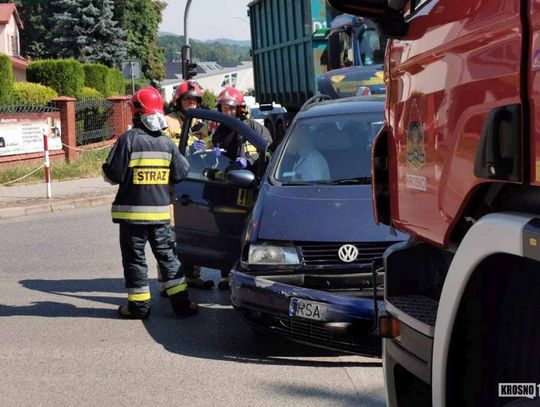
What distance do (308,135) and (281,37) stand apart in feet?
41.6

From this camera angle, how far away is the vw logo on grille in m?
5.80

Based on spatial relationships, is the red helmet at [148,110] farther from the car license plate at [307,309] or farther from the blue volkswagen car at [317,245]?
the car license plate at [307,309]

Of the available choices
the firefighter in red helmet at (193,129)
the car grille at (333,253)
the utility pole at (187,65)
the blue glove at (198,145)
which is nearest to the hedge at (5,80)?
the utility pole at (187,65)

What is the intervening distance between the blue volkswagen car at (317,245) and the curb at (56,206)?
363 inches

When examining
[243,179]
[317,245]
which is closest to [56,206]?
[243,179]

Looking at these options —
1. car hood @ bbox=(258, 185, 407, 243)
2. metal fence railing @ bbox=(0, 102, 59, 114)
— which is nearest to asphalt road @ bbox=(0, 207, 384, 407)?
car hood @ bbox=(258, 185, 407, 243)

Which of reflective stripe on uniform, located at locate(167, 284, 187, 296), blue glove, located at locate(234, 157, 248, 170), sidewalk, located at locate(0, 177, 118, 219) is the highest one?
blue glove, located at locate(234, 157, 248, 170)

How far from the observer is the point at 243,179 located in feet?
23.5

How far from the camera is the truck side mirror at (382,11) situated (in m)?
2.82

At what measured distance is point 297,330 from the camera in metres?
5.89

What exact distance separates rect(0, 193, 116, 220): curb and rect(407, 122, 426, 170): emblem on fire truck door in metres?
13.0

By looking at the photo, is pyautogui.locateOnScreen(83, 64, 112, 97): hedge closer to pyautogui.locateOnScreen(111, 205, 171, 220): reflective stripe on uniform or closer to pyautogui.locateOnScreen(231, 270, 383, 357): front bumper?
pyautogui.locateOnScreen(111, 205, 171, 220): reflective stripe on uniform

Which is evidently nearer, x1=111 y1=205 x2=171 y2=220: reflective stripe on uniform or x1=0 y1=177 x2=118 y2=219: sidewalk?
x1=111 y1=205 x2=171 y2=220: reflective stripe on uniform

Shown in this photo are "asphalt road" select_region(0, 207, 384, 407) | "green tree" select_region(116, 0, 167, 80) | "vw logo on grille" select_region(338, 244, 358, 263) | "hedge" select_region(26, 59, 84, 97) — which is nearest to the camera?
"asphalt road" select_region(0, 207, 384, 407)
